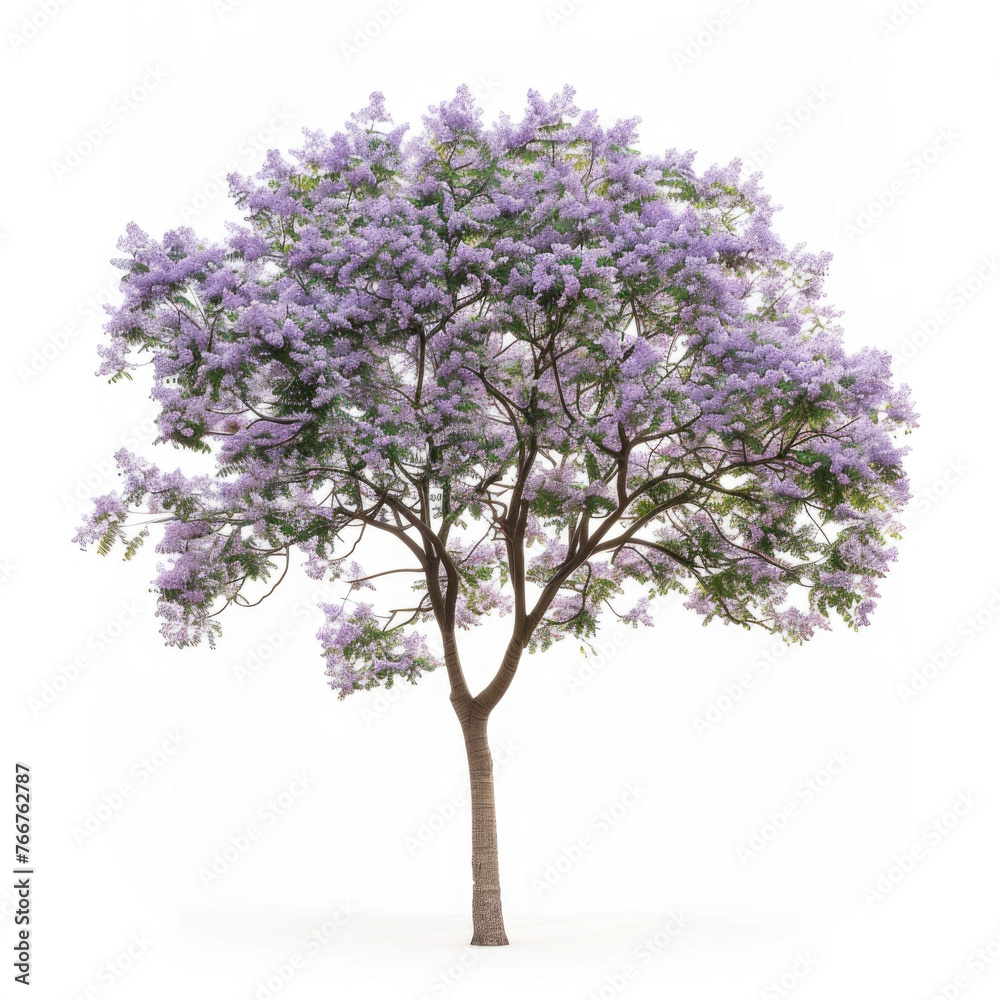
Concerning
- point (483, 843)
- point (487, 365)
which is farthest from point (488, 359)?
point (483, 843)

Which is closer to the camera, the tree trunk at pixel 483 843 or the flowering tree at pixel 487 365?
the flowering tree at pixel 487 365

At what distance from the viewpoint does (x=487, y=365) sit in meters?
11.5

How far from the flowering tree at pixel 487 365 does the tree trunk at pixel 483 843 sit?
2 cm

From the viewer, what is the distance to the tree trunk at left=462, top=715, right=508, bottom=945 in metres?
12.2

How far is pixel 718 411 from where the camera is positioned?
10.6 m

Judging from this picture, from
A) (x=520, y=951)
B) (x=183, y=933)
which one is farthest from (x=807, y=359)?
(x=183, y=933)

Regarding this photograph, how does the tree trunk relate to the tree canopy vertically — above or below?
below

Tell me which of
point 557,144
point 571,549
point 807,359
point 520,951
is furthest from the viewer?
point 571,549

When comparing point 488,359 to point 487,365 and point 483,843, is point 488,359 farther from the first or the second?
point 483,843

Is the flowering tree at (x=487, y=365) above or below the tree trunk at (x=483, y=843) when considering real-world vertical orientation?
above

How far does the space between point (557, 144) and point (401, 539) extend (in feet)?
14.0

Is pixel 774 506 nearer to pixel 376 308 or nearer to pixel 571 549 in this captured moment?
pixel 571 549

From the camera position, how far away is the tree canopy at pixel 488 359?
10555 mm

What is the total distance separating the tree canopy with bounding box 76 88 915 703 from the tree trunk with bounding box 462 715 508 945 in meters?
0.49
